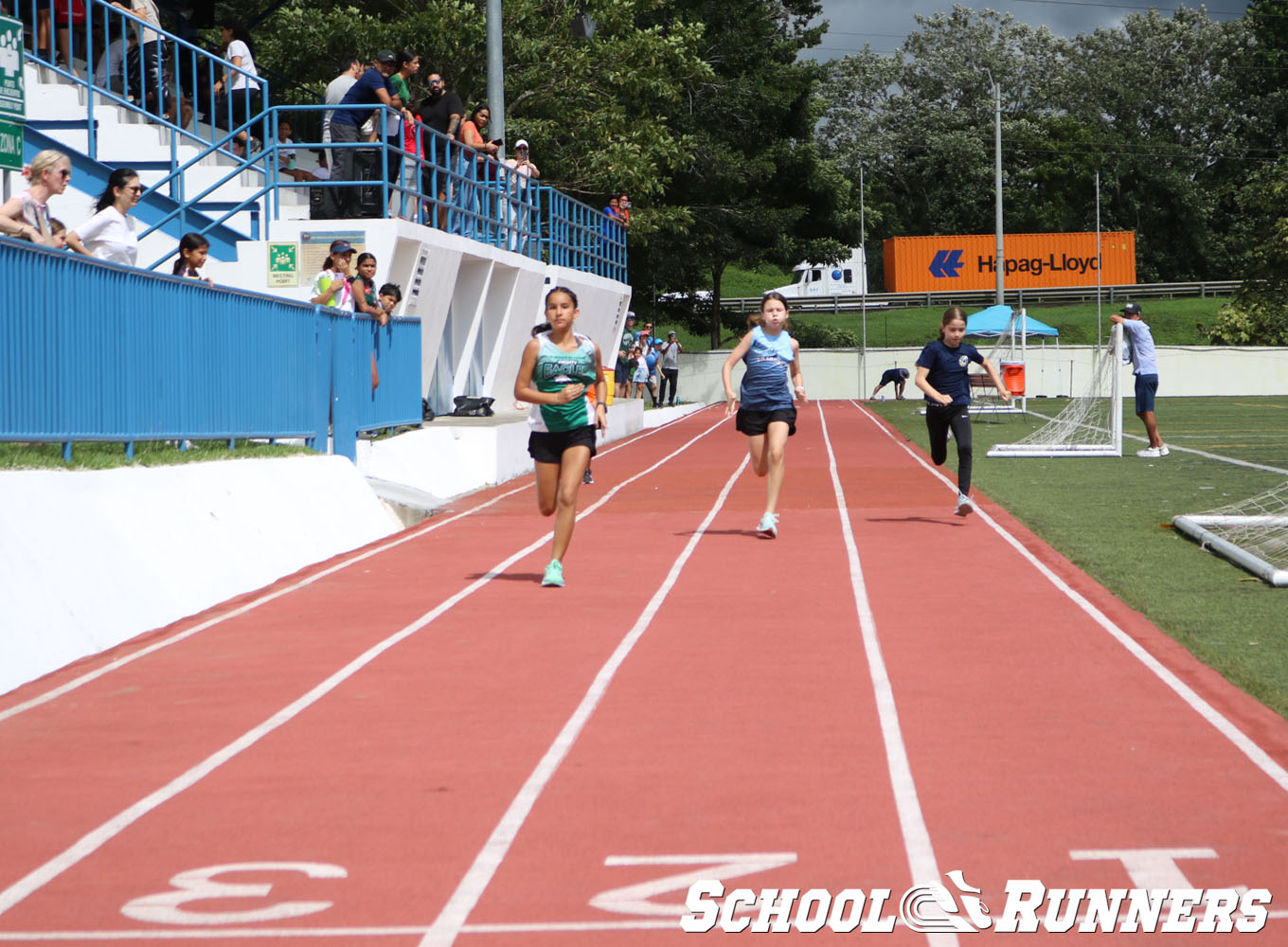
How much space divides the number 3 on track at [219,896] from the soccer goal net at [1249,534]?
695 centimetres

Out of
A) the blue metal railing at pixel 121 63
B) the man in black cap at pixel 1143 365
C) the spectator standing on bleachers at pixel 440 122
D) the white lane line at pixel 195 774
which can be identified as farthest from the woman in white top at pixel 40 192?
the man in black cap at pixel 1143 365

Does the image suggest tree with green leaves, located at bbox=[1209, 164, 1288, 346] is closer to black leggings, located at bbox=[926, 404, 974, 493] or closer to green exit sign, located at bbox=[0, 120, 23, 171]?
black leggings, located at bbox=[926, 404, 974, 493]

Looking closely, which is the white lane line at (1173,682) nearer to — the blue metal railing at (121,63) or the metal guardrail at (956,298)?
the blue metal railing at (121,63)

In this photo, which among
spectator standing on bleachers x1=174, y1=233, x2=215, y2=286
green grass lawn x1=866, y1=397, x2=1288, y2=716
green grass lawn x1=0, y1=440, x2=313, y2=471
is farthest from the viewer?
spectator standing on bleachers x1=174, y1=233, x2=215, y2=286

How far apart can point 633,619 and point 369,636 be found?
1534mm

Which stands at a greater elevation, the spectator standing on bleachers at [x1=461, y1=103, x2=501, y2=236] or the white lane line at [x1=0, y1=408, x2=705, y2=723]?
the spectator standing on bleachers at [x1=461, y1=103, x2=501, y2=236]

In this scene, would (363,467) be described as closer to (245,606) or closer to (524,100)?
(245,606)

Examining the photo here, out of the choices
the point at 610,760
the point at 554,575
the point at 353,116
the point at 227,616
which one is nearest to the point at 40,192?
the point at 227,616

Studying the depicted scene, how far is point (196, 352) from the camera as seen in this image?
12203 millimetres

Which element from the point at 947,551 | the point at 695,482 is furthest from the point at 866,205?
the point at 947,551

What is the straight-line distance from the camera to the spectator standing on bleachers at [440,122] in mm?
23047

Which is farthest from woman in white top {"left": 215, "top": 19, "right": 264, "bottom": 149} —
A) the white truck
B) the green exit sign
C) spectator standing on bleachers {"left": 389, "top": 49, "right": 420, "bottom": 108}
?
the white truck

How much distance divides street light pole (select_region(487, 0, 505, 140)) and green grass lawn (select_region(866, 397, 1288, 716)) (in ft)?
29.2

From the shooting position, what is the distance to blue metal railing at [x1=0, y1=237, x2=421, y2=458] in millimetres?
9461
